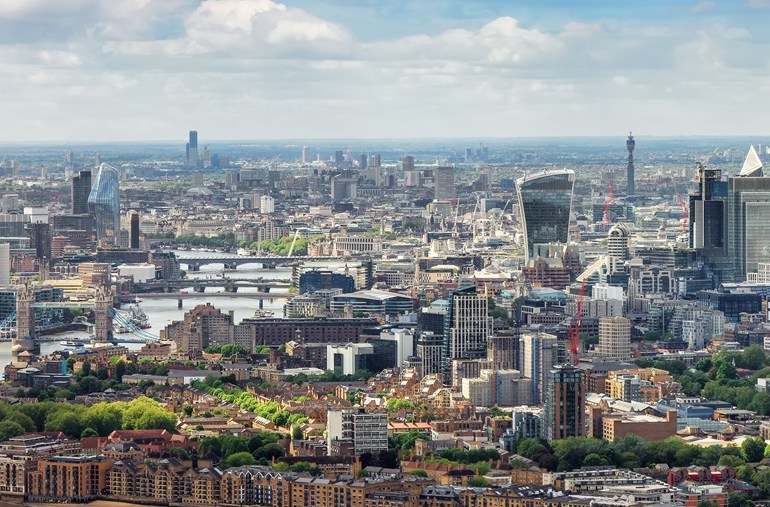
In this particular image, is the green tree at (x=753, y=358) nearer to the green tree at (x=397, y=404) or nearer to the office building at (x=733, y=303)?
the office building at (x=733, y=303)

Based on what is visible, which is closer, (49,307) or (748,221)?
(49,307)

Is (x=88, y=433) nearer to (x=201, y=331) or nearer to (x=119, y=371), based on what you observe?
(x=119, y=371)

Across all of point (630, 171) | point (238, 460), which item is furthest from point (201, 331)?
point (630, 171)

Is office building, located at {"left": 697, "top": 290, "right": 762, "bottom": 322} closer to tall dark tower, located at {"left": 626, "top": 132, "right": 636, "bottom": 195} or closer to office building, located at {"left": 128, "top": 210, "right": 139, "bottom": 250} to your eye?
office building, located at {"left": 128, "top": 210, "right": 139, "bottom": 250}

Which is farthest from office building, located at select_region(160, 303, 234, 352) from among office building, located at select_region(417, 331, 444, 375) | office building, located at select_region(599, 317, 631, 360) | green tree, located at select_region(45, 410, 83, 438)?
green tree, located at select_region(45, 410, 83, 438)

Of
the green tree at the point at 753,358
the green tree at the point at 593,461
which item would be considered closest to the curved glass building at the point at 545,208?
the green tree at the point at 753,358
